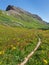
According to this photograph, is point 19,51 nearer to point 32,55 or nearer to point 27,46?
point 32,55

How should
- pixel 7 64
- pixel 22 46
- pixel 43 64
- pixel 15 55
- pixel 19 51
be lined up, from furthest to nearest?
pixel 22 46
pixel 19 51
pixel 15 55
pixel 43 64
pixel 7 64

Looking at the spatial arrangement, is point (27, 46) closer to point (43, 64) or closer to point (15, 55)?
point (15, 55)

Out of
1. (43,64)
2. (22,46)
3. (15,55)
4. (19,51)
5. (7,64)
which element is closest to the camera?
(7,64)

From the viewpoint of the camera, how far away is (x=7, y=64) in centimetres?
2644

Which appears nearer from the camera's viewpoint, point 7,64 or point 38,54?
point 7,64

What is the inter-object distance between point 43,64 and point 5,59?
17.9 feet

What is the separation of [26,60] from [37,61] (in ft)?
5.53

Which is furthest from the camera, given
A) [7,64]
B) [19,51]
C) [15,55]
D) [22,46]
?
[22,46]

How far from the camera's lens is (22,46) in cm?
3859

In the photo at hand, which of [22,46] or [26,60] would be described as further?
[22,46]

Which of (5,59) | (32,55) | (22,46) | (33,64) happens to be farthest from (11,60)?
(22,46)

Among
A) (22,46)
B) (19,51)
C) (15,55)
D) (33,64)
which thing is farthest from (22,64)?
(22,46)

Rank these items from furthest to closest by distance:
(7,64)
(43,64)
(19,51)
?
(19,51), (43,64), (7,64)

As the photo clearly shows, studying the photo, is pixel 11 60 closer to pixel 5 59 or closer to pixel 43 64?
pixel 5 59
